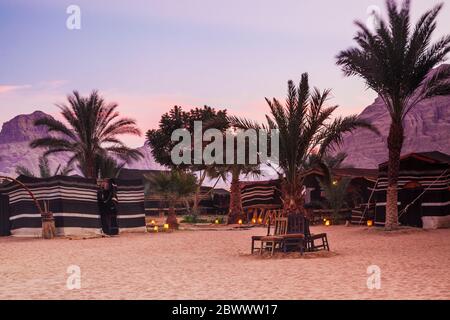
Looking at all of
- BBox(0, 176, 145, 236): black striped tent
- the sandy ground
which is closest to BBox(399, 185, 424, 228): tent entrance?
the sandy ground

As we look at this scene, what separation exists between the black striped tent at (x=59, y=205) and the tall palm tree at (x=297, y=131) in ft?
Answer: 33.6

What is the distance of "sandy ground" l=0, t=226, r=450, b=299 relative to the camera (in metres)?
9.58

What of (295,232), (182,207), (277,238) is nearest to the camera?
(277,238)

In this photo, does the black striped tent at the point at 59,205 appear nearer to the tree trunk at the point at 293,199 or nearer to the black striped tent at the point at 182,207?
the tree trunk at the point at 293,199

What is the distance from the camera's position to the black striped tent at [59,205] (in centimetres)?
2480

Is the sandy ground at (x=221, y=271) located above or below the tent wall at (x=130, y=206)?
below

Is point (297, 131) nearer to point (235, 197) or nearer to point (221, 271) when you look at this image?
point (221, 271)

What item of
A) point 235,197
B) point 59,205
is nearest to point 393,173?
point 59,205

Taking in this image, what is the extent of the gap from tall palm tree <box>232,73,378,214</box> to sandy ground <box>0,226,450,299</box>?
228cm

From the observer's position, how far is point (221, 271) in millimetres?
12562

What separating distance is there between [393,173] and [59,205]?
43.6ft

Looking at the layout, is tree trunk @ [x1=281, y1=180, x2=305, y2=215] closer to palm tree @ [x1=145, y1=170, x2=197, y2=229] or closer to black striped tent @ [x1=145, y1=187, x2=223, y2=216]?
palm tree @ [x1=145, y1=170, x2=197, y2=229]

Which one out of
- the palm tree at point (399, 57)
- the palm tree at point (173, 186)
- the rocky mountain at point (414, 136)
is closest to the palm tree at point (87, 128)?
the palm tree at point (173, 186)
